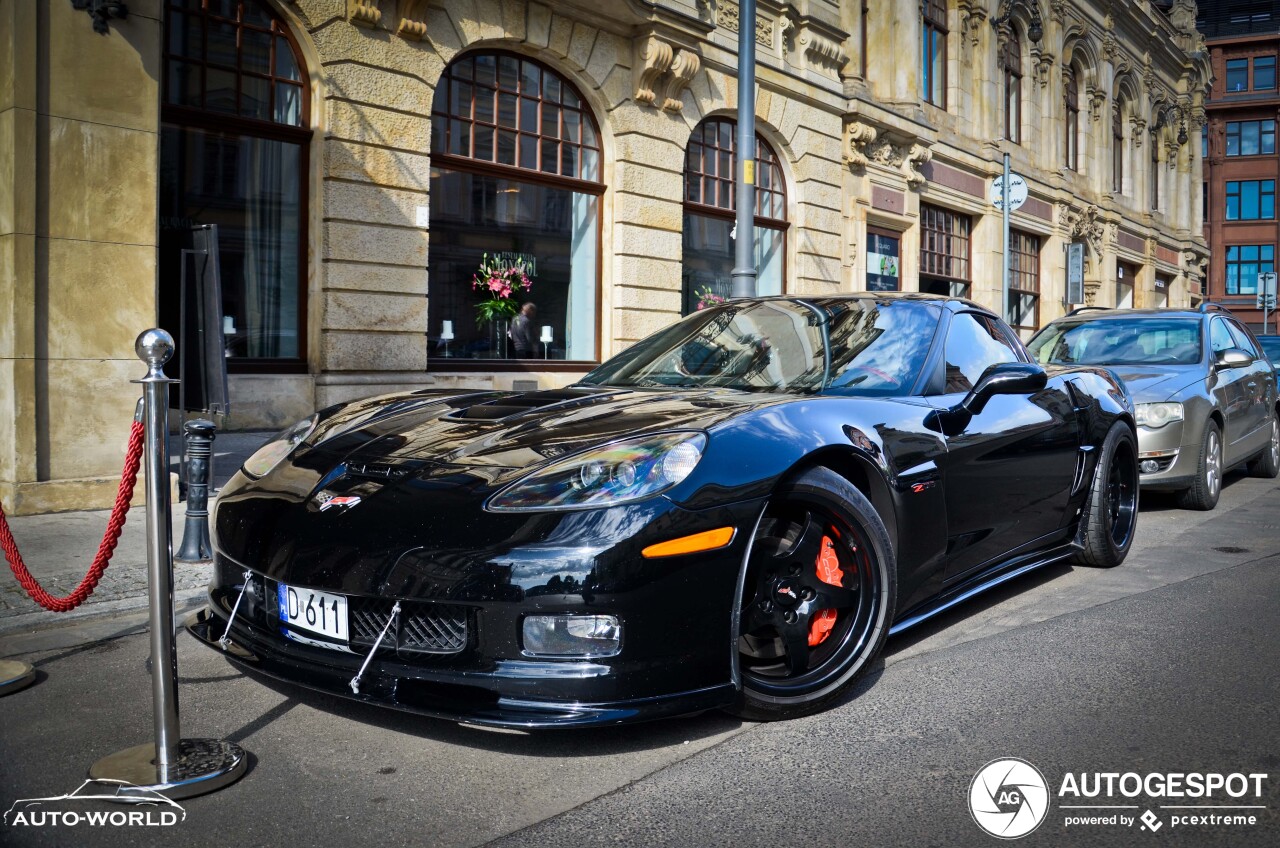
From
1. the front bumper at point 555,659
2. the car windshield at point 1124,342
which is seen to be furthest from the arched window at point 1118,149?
the front bumper at point 555,659

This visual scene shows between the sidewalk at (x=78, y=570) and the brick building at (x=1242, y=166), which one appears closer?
the sidewalk at (x=78, y=570)

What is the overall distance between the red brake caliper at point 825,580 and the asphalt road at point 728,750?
8.9 inches

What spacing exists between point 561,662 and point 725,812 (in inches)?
21.4

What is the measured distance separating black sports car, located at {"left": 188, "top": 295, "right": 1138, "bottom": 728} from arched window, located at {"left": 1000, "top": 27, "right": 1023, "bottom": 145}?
22.1 m

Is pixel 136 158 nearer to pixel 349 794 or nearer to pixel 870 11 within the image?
pixel 349 794

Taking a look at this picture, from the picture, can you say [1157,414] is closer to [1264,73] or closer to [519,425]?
[519,425]

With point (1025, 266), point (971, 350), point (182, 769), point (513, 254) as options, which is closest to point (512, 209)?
point (513, 254)

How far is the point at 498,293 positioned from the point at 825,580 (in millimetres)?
9633

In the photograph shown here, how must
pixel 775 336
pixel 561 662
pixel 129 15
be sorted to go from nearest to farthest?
pixel 561 662, pixel 775 336, pixel 129 15

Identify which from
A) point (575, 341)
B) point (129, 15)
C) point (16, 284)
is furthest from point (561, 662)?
point (575, 341)

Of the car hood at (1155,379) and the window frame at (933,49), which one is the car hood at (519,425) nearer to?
the car hood at (1155,379)

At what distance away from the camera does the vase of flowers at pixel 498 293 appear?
12516mm

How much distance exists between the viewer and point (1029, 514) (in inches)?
189

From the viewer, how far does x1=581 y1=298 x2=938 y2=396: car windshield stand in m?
4.20
